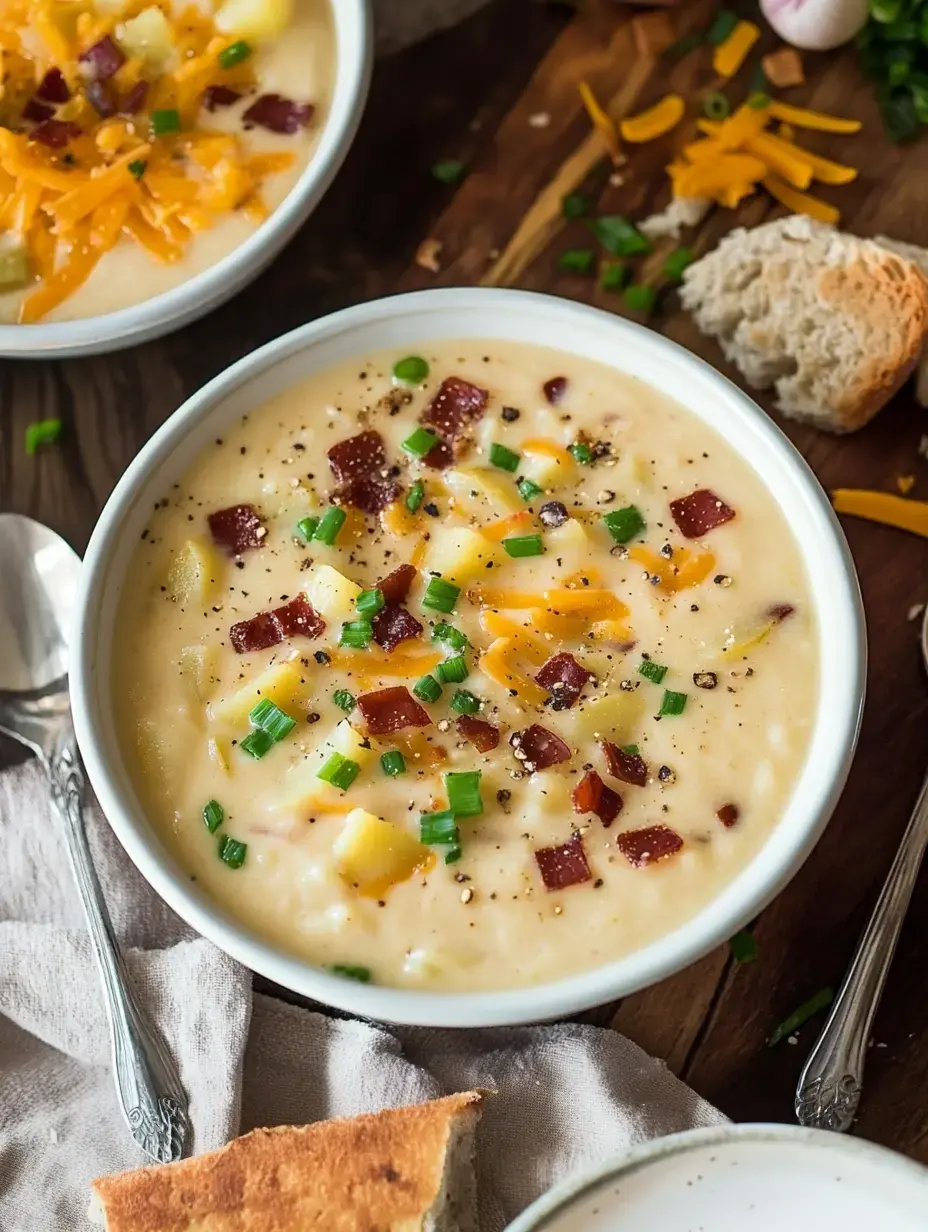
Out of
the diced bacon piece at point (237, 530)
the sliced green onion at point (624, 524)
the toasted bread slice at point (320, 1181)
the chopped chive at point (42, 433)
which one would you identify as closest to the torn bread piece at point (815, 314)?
the sliced green onion at point (624, 524)

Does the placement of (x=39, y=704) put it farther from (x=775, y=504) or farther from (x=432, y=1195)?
(x=775, y=504)

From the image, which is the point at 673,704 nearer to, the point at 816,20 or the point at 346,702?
the point at 346,702

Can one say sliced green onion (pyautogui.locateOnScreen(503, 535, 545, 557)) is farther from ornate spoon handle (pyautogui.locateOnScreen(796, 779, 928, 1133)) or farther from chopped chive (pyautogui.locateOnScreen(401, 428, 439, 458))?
ornate spoon handle (pyautogui.locateOnScreen(796, 779, 928, 1133))

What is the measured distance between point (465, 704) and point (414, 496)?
396 millimetres

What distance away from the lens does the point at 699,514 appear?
7.89ft

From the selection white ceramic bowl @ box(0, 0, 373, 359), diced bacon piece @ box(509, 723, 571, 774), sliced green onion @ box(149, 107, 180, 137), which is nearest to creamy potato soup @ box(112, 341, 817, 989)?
diced bacon piece @ box(509, 723, 571, 774)

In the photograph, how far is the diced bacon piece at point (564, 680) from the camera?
2.31 m

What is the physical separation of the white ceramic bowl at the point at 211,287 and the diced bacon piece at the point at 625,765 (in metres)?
1.18

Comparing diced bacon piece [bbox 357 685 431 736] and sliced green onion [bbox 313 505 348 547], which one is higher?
sliced green onion [bbox 313 505 348 547]

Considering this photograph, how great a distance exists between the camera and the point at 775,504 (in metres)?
2.43

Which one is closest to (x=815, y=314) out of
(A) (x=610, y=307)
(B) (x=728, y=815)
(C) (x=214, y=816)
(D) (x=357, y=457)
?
(A) (x=610, y=307)

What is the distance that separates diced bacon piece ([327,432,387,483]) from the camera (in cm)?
247

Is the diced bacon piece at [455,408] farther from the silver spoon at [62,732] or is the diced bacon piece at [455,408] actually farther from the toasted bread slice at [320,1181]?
the toasted bread slice at [320,1181]

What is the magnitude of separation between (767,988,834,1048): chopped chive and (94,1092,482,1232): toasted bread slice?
2.08ft
